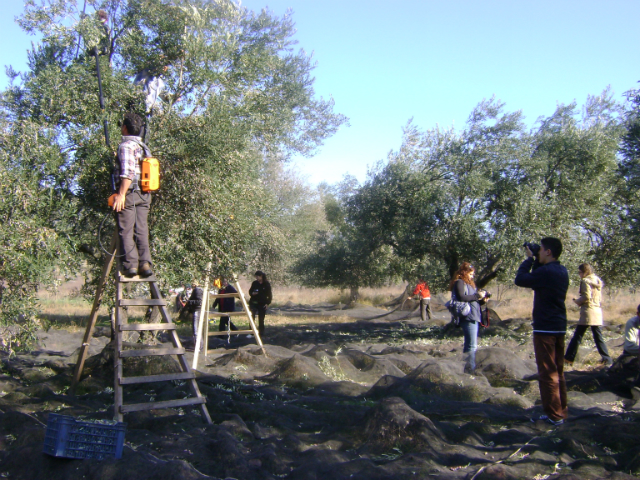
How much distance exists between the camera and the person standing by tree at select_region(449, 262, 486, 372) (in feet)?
28.9

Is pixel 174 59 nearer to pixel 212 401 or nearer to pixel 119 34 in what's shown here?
pixel 119 34

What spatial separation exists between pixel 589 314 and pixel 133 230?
332 inches

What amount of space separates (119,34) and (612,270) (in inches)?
581

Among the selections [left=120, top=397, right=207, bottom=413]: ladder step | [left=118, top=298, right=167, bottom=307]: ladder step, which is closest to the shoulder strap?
[left=118, top=298, right=167, bottom=307]: ladder step

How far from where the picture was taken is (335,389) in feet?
25.6

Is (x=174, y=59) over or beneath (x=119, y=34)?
beneath

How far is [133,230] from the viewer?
6.61 m

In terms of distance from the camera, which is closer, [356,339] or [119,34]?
[119,34]

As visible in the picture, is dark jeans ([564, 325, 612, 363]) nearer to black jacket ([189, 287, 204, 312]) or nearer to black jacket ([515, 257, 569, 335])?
black jacket ([515, 257, 569, 335])

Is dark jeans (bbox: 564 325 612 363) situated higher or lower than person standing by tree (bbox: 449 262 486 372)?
lower

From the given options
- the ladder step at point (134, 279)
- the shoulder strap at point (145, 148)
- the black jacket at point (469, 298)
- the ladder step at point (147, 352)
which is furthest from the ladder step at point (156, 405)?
the black jacket at point (469, 298)

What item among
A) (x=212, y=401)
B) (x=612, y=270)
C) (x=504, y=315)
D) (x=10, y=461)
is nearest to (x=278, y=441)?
(x=212, y=401)

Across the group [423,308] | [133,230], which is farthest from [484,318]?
[423,308]

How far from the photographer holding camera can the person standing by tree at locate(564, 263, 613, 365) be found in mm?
4505
